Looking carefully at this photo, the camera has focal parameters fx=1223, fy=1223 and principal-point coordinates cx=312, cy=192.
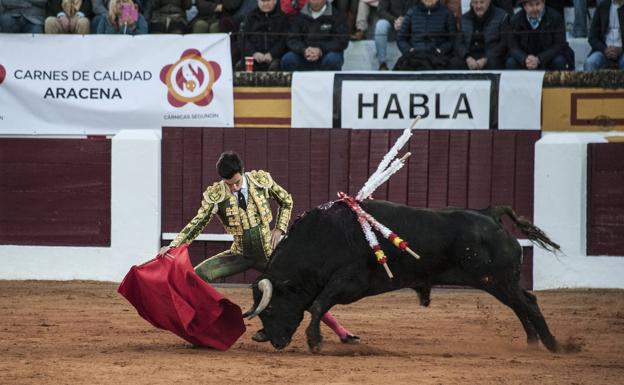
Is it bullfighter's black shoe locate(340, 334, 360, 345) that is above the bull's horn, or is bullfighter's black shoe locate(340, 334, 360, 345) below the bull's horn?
below

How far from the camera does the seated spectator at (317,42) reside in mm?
10492

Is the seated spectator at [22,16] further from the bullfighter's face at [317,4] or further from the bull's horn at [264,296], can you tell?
the bull's horn at [264,296]

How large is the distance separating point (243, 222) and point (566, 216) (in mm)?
3938

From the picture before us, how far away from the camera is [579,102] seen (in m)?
10.0

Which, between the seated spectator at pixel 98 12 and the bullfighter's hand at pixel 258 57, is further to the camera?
the seated spectator at pixel 98 12

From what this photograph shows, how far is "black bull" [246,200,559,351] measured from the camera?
6.50 m

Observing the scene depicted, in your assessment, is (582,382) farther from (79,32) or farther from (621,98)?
(79,32)

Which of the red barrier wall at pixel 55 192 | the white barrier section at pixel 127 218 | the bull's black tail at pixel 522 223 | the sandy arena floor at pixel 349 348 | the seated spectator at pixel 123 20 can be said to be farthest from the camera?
the seated spectator at pixel 123 20

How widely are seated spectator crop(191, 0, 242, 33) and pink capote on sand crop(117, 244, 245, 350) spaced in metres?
4.57

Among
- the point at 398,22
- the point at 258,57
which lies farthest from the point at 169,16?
the point at 398,22

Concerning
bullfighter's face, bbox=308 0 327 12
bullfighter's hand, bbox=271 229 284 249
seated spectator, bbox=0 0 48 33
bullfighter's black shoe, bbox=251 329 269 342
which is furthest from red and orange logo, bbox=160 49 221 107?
bullfighter's black shoe, bbox=251 329 269 342

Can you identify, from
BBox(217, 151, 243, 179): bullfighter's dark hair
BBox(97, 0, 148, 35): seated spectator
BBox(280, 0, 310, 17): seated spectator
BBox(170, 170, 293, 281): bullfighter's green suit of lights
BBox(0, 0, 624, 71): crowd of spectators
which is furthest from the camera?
BBox(280, 0, 310, 17): seated spectator

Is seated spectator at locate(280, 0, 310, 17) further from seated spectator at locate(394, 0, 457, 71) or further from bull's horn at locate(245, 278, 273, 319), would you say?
bull's horn at locate(245, 278, 273, 319)

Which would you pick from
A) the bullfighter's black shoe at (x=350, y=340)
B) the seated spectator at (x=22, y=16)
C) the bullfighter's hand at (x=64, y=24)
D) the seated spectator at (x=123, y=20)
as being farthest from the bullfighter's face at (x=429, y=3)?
the bullfighter's black shoe at (x=350, y=340)
